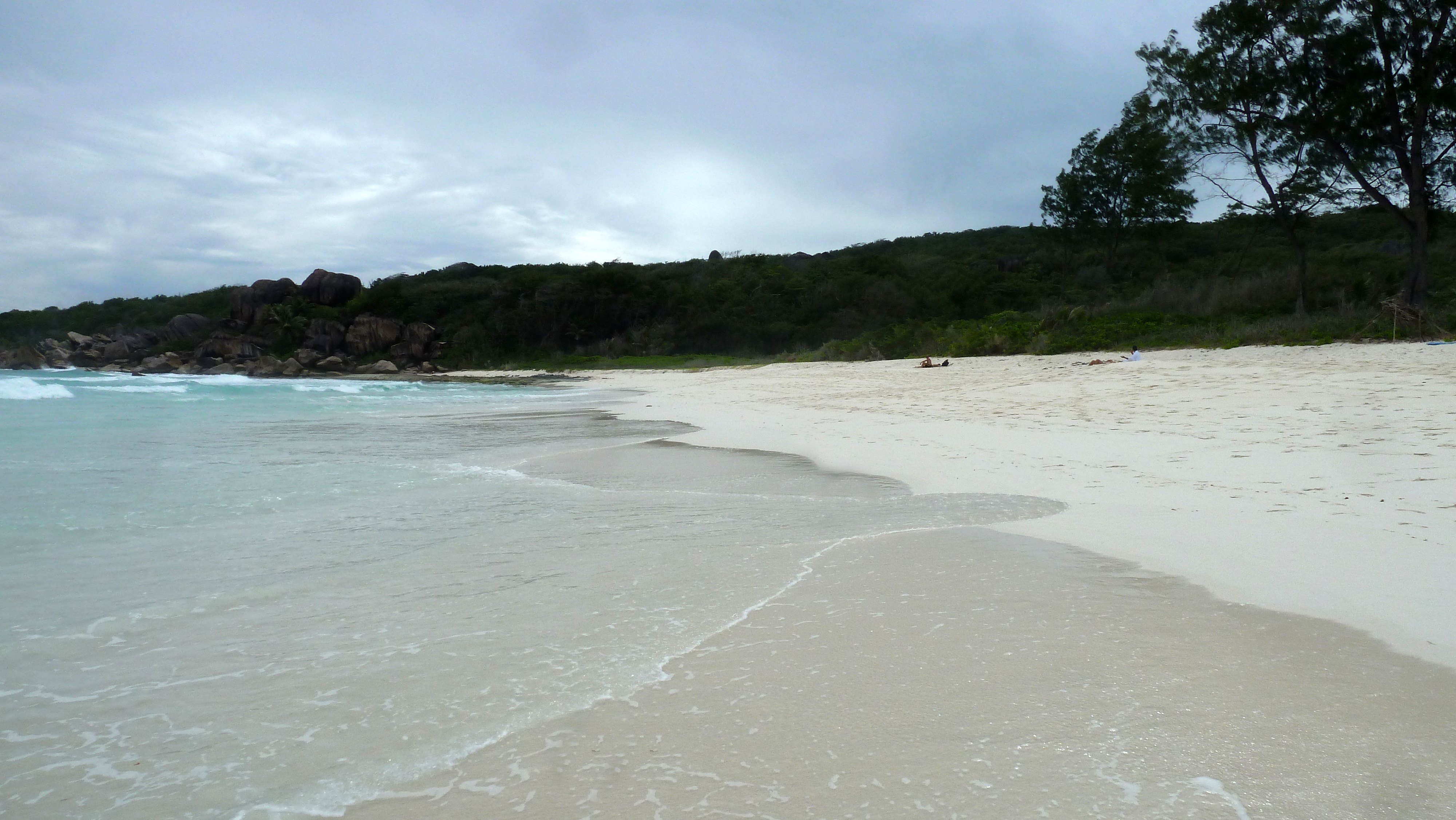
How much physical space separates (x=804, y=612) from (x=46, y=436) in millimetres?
10343

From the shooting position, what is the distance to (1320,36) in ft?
57.1

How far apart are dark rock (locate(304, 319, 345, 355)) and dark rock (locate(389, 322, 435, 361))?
352cm

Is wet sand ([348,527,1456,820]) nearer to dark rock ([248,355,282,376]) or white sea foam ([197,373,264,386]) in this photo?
white sea foam ([197,373,264,386])

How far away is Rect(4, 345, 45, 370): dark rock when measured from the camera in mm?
49906

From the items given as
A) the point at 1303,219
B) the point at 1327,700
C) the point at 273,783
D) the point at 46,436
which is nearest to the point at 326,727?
the point at 273,783

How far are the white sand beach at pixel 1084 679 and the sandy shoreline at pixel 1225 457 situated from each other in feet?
0.08

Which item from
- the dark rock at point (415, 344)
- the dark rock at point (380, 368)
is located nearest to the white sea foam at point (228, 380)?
the dark rock at point (380, 368)

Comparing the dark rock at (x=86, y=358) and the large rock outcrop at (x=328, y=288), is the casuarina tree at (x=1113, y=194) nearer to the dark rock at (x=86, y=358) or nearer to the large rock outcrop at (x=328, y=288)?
the large rock outcrop at (x=328, y=288)

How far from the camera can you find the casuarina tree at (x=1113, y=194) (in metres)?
29.4

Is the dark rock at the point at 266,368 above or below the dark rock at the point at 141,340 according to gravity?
below

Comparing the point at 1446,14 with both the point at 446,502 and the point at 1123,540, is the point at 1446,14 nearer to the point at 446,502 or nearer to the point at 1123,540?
the point at 1123,540

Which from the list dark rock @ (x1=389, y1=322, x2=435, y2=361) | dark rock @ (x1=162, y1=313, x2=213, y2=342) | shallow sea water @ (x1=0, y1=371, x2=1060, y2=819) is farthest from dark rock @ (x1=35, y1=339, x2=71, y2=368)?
shallow sea water @ (x1=0, y1=371, x2=1060, y2=819)

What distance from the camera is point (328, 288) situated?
5175 centimetres

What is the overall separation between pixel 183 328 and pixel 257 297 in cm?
618
